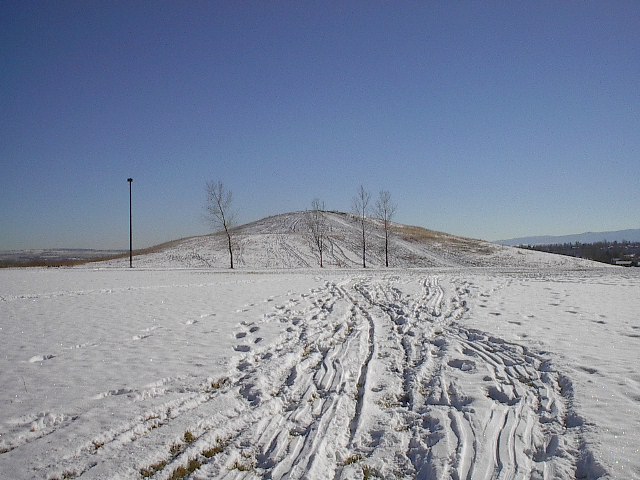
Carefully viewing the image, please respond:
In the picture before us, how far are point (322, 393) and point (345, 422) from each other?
0.95m

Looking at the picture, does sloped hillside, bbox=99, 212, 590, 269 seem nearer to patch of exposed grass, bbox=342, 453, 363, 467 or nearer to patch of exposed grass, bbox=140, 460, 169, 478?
patch of exposed grass, bbox=140, 460, 169, 478

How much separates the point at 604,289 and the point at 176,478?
62.0 ft

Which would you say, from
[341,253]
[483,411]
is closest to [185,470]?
[483,411]

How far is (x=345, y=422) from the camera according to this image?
15.5 ft

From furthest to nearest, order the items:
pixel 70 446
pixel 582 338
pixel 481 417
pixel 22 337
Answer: pixel 22 337 → pixel 582 338 → pixel 481 417 → pixel 70 446

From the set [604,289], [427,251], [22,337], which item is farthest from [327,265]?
[22,337]

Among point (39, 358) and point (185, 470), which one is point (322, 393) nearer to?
point (185, 470)

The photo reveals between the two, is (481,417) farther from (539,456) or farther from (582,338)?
(582,338)

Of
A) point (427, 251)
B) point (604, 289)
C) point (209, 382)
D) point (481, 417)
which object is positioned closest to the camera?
point (481, 417)

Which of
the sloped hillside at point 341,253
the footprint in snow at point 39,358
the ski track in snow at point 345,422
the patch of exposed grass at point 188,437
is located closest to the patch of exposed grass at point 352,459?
the ski track in snow at point 345,422

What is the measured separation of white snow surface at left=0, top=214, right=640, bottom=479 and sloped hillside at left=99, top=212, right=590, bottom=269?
119 ft

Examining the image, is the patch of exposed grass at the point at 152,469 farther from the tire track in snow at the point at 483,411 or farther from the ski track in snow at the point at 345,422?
the tire track in snow at the point at 483,411

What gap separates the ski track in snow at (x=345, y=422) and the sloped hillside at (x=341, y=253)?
129 ft

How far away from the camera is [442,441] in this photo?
13.7ft
